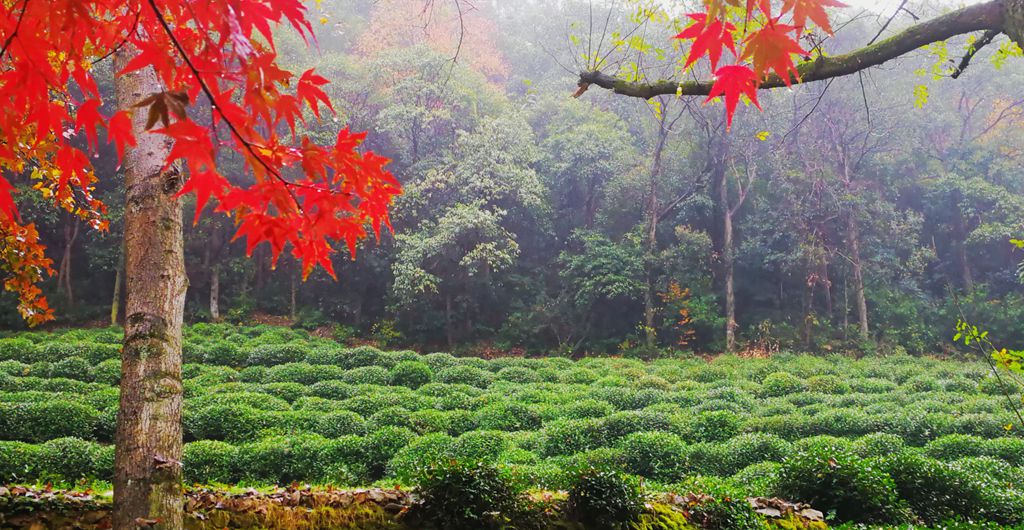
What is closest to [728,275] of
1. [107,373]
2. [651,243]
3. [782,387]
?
[651,243]

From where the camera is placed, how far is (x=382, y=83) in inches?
700

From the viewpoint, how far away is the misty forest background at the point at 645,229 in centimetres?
1619

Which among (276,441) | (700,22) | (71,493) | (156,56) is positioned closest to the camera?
(156,56)

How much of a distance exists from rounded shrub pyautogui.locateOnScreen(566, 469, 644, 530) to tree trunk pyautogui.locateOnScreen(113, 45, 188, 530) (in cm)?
185

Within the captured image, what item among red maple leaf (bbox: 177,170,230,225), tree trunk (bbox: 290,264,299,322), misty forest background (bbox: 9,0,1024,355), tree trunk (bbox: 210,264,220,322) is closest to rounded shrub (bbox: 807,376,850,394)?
misty forest background (bbox: 9,0,1024,355)

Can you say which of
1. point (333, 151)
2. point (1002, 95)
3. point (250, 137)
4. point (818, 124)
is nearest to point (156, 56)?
point (250, 137)

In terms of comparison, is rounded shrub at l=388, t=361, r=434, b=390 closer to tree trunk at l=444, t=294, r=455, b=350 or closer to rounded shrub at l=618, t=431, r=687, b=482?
rounded shrub at l=618, t=431, r=687, b=482

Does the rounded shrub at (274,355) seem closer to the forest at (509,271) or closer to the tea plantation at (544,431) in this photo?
the tea plantation at (544,431)

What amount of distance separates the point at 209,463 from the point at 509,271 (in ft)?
42.1

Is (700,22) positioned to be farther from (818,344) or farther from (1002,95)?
(1002,95)

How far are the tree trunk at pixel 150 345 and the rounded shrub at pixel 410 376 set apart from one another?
7679 millimetres

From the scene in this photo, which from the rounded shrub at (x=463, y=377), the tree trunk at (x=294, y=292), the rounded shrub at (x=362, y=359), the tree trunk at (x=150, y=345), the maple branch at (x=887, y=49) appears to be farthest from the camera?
the tree trunk at (x=294, y=292)

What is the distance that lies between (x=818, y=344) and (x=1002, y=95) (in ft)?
Result: 36.1

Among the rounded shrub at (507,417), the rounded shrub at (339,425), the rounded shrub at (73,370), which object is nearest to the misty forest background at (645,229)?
the rounded shrub at (73,370)
